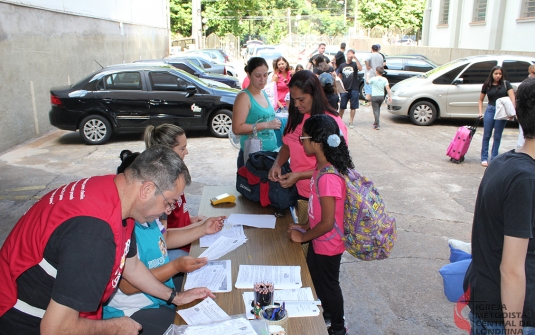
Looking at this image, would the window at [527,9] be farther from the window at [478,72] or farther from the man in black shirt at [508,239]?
the man in black shirt at [508,239]

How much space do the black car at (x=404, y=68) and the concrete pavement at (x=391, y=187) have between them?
10.4 feet

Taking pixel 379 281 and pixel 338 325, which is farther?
pixel 379 281

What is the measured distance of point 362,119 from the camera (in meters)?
13.0

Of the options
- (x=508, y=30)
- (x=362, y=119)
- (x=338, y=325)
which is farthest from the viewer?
(x=508, y=30)

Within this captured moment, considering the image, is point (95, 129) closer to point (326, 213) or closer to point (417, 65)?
point (326, 213)

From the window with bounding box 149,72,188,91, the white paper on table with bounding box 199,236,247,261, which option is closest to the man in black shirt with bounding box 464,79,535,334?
the white paper on table with bounding box 199,236,247,261

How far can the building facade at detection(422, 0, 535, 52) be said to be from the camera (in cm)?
1616

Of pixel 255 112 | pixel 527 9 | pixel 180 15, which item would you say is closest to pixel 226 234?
pixel 255 112

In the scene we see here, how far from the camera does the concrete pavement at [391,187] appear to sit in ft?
12.7

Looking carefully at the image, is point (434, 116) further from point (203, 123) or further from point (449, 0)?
point (449, 0)

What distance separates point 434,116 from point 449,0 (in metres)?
14.5

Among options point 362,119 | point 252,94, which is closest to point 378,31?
point 362,119

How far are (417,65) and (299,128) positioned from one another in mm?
13632

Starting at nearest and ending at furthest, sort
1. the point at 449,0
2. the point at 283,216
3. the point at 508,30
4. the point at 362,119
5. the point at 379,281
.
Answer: the point at 283,216
the point at 379,281
the point at 362,119
the point at 508,30
the point at 449,0
